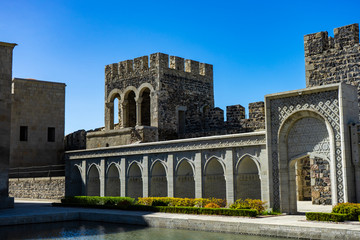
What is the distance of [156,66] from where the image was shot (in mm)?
27844


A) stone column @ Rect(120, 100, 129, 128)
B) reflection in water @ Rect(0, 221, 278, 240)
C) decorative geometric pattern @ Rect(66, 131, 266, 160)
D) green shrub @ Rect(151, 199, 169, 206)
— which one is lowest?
reflection in water @ Rect(0, 221, 278, 240)

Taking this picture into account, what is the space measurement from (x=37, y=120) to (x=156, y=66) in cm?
1287

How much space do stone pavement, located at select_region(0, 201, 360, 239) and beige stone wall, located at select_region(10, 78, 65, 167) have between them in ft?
55.6

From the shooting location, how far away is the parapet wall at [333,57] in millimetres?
20234

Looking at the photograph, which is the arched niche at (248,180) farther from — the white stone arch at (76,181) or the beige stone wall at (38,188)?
the beige stone wall at (38,188)

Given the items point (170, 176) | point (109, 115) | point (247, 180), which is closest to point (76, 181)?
point (109, 115)

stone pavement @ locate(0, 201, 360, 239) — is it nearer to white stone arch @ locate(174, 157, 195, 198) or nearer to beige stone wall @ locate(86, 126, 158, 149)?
white stone arch @ locate(174, 157, 195, 198)

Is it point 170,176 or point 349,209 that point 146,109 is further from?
point 349,209

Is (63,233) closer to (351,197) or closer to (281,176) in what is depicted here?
(281,176)

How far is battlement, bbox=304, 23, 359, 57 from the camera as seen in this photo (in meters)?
20.4

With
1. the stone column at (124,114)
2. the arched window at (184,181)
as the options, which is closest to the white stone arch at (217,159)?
the arched window at (184,181)

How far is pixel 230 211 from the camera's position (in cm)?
1642

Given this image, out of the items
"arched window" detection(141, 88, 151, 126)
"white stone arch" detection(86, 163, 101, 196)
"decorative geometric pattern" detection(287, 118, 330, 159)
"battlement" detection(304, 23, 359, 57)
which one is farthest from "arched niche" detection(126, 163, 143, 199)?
"battlement" detection(304, 23, 359, 57)

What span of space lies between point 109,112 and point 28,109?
324 inches
